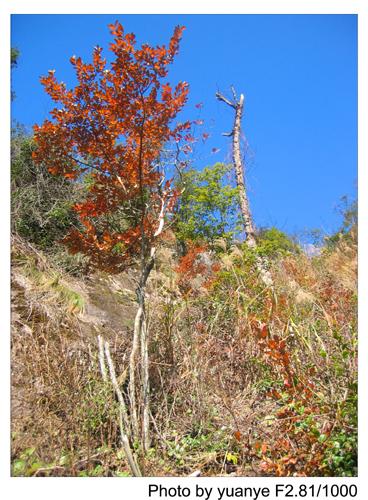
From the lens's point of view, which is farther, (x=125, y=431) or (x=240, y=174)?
(x=240, y=174)

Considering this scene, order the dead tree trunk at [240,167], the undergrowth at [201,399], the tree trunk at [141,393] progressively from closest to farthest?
the undergrowth at [201,399]
the tree trunk at [141,393]
the dead tree trunk at [240,167]

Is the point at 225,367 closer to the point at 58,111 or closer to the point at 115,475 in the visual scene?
the point at 115,475

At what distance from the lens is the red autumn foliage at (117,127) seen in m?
3.60

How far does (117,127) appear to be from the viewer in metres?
3.79

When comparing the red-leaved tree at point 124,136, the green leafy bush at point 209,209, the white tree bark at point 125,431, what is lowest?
the white tree bark at point 125,431

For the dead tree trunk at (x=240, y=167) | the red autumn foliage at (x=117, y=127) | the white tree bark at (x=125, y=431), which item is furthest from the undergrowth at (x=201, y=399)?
the dead tree trunk at (x=240, y=167)

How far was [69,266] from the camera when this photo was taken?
761 cm

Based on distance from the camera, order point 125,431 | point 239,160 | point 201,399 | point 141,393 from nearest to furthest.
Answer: point 125,431 < point 141,393 < point 201,399 < point 239,160

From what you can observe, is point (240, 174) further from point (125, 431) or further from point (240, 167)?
point (125, 431)

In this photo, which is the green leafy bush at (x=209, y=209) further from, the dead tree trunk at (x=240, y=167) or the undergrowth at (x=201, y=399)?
the undergrowth at (x=201, y=399)

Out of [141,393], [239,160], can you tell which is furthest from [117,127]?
[239,160]

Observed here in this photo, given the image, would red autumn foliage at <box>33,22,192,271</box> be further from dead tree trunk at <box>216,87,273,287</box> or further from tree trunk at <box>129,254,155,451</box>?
dead tree trunk at <box>216,87,273,287</box>

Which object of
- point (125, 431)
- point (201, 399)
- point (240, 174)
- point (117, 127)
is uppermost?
point (240, 174)
